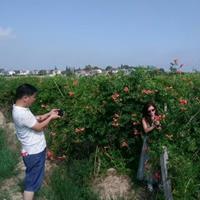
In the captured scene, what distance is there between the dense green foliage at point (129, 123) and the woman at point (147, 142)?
84 millimetres

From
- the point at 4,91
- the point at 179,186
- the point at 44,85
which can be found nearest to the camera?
the point at 179,186

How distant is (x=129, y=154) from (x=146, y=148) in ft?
2.63

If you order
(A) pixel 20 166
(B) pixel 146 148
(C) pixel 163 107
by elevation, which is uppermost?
(C) pixel 163 107

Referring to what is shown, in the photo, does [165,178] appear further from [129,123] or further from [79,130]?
[79,130]

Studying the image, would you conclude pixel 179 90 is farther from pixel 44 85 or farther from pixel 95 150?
pixel 44 85

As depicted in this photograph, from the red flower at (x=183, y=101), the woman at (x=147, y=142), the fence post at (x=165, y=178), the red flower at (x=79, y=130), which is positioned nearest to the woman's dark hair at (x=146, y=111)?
the woman at (x=147, y=142)

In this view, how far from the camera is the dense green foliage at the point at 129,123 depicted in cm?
568

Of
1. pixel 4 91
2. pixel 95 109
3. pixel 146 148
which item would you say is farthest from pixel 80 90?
pixel 4 91

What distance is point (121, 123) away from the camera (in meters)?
6.40

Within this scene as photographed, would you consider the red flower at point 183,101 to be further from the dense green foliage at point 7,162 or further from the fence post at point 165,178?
the dense green foliage at point 7,162

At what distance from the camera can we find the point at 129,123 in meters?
6.43

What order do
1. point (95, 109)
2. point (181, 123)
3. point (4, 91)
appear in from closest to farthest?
point (181, 123)
point (95, 109)
point (4, 91)

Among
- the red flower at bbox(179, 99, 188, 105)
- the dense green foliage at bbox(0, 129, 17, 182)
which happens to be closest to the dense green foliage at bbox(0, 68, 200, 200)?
the red flower at bbox(179, 99, 188, 105)

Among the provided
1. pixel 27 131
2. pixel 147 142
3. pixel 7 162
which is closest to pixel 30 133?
pixel 27 131
